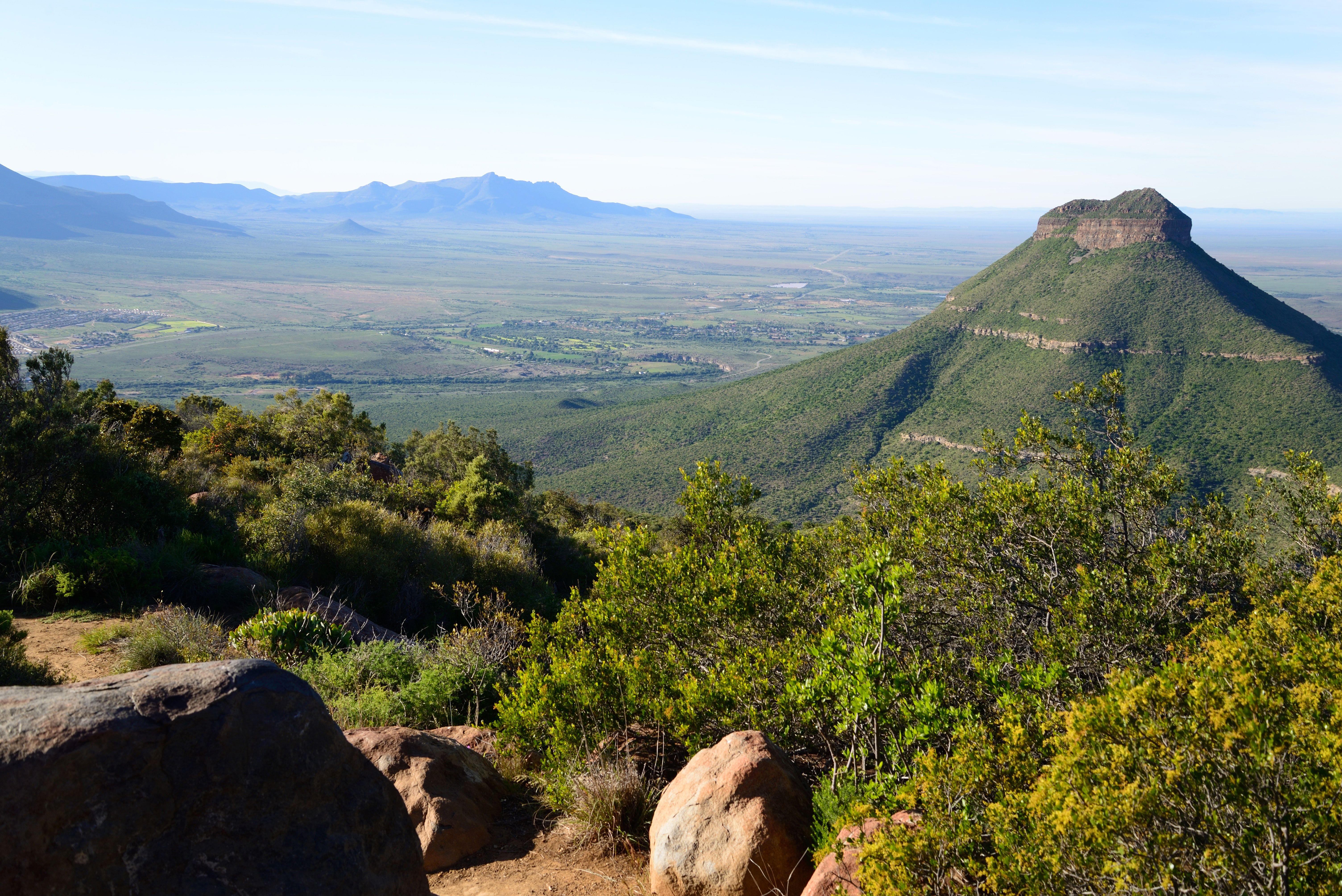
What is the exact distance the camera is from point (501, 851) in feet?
23.8

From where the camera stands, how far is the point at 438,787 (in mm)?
7289

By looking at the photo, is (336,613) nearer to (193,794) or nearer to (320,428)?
(193,794)

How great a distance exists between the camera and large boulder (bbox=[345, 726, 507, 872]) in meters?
7.02

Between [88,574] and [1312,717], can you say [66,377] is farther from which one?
Result: [1312,717]

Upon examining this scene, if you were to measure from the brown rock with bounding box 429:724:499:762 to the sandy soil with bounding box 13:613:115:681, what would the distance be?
4539 mm

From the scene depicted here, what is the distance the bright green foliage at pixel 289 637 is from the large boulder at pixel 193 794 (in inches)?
249

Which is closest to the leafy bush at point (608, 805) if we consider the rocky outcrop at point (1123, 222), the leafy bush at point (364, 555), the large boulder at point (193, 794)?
the large boulder at point (193, 794)

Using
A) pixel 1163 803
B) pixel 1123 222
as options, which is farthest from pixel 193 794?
pixel 1123 222

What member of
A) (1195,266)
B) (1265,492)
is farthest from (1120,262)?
(1265,492)

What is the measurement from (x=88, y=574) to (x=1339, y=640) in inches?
689

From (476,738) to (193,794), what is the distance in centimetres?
490

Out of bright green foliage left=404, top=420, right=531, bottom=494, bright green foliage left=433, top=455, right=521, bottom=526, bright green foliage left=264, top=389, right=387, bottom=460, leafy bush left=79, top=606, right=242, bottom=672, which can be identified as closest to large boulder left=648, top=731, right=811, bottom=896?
leafy bush left=79, top=606, right=242, bottom=672

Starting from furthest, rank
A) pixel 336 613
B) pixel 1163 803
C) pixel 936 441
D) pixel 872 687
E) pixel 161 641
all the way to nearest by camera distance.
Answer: pixel 936 441 → pixel 336 613 → pixel 161 641 → pixel 872 687 → pixel 1163 803

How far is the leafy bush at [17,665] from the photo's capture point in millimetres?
8328
